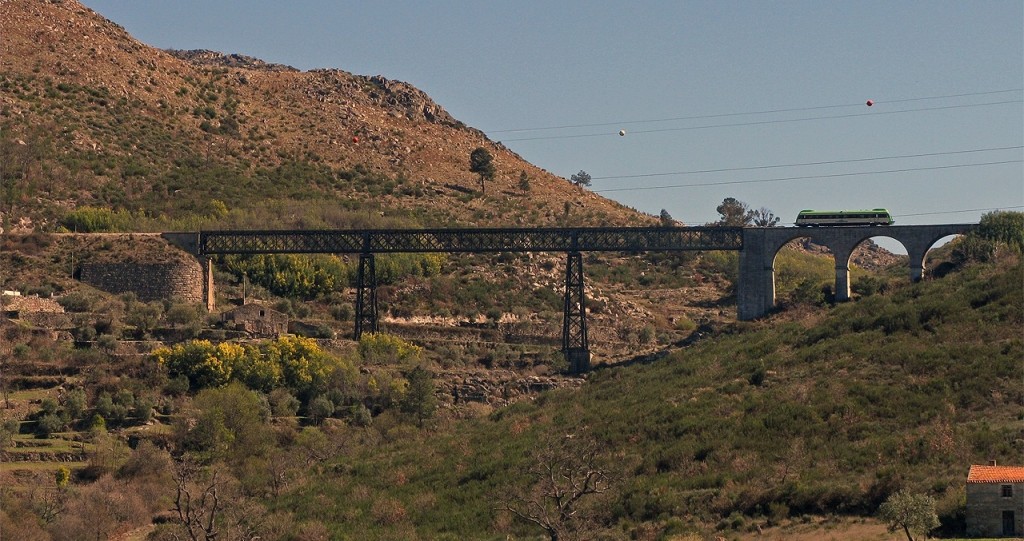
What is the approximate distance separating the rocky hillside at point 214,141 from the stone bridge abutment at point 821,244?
30515mm

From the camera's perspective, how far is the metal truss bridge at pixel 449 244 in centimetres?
7788

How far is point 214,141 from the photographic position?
115 m

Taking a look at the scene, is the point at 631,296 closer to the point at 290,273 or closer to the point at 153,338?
the point at 290,273

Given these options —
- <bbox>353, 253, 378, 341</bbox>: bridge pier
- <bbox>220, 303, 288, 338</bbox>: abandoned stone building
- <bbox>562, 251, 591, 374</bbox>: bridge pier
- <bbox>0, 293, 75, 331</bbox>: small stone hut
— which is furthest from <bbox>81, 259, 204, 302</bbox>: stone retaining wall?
<bbox>562, 251, 591, 374</bbox>: bridge pier

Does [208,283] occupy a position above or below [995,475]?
above

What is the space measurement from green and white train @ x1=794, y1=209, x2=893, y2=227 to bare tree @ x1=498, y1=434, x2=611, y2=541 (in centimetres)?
2437

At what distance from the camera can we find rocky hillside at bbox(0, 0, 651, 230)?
333 feet

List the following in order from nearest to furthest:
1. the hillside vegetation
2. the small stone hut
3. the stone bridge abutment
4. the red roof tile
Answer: the red roof tile, the hillside vegetation, the small stone hut, the stone bridge abutment

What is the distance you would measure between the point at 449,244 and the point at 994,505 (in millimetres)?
48408

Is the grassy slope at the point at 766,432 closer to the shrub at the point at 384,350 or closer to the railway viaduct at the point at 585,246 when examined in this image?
the railway viaduct at the point at 585,246

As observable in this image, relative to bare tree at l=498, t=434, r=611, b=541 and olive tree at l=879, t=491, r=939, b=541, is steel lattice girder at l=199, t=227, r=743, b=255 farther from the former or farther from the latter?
olive tree at l=879, t=491, r=939, b=541

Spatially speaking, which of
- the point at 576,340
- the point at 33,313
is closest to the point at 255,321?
the point at 33,313

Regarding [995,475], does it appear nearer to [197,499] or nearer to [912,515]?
[912,515]

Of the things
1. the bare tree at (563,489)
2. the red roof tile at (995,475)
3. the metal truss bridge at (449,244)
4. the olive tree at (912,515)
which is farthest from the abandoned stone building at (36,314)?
the red roof tile at (995,475)
